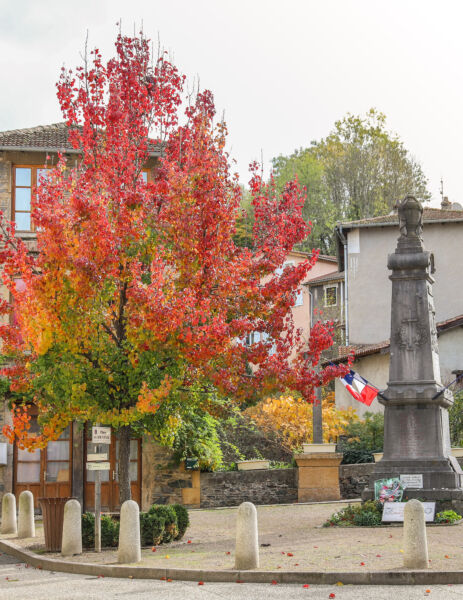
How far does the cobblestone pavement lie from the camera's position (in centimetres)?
902

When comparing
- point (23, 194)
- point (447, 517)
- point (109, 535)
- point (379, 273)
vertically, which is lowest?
point (109, 535)

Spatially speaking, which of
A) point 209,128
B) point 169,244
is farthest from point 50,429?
point 209,128

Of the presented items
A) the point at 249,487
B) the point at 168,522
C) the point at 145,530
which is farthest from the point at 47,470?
the point at 145,530

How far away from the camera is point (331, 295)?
47.3m

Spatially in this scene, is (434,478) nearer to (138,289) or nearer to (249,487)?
(138,289)

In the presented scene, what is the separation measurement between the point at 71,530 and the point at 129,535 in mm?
1756

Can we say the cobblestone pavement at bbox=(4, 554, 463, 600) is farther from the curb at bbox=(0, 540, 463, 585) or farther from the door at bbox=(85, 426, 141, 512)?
the door at bbox=(85, 426, 141, 512)

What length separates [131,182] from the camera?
15.2 meters

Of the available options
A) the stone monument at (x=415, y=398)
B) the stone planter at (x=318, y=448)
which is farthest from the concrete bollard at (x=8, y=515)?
the stone planter at (x=318, y=448)

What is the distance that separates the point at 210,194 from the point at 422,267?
15.6ft

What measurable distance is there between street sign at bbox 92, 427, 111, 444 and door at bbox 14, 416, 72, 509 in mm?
9992

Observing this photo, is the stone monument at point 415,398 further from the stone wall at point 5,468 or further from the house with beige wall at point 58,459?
the stone wall at point 5,468

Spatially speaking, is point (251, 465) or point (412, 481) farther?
point (251, 465)

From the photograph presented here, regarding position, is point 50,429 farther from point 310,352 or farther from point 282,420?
point 282,420
